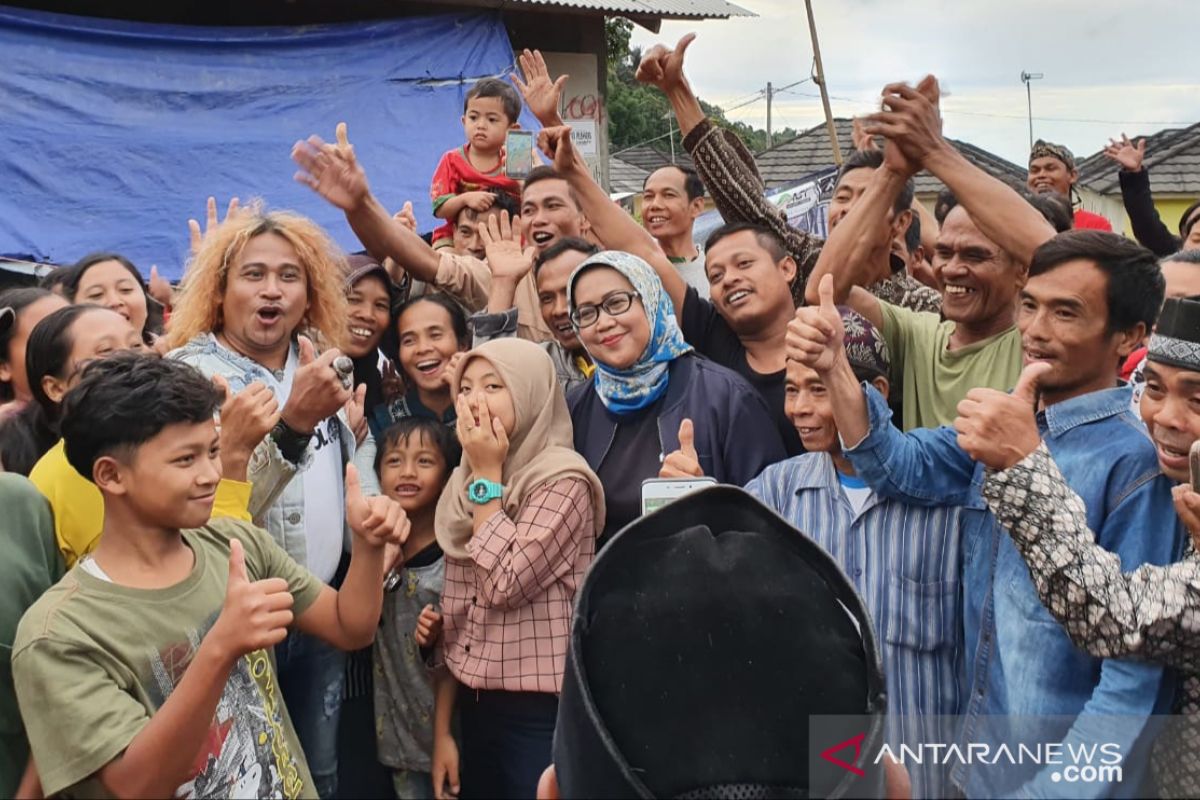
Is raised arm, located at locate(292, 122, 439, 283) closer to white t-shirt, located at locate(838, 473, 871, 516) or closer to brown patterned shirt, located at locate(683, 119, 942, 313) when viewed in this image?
brown patterned shirt, located at locate(683, 119, 942, 313)

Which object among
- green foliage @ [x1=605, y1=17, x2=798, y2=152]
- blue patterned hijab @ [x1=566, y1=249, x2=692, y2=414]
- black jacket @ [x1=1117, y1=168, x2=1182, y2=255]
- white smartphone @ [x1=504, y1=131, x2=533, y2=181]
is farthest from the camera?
green foliage @ [x1=605, y1=17, x2=798, y2=152]

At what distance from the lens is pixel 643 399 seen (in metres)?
3.31

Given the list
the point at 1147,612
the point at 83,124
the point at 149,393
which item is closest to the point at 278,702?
the point at 149,393

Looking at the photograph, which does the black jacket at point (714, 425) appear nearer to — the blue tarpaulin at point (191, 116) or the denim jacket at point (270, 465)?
the denim jacket at point (270, 465)

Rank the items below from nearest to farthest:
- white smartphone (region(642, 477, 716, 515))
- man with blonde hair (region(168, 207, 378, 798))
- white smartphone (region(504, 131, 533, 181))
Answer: white smartphone (region(642, 477, 716, 515)) < man with blonde hair (region(168, 207, 378, 798)) < white smartphone (region(504, 131, 533, 181))

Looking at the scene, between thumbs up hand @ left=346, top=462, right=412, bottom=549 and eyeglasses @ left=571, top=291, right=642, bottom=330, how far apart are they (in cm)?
104

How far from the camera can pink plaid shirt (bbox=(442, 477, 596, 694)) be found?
9.55 ft

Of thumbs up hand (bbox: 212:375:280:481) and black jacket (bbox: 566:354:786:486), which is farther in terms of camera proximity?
black jacket (bbox: 566:354:786:486)

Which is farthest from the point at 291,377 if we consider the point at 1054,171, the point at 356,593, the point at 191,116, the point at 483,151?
the point at 191,116

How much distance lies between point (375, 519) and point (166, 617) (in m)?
0.51

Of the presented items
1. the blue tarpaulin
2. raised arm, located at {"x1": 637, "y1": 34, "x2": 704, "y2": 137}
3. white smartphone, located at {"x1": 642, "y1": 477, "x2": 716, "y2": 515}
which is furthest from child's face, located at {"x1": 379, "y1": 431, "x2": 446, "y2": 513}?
the blue tarpaulin

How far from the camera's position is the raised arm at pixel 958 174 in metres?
3.06

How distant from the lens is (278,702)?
98.7 inches

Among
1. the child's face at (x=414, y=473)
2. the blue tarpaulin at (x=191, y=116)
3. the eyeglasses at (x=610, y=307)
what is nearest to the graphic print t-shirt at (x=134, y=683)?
the child's face at (x=414, y=473)
